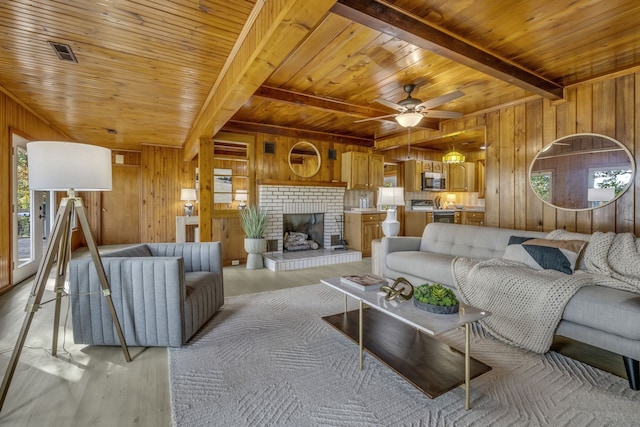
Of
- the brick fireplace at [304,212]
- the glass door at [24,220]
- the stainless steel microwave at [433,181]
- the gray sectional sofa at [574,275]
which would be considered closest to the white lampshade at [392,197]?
the gray sectional sofa at [574,275]

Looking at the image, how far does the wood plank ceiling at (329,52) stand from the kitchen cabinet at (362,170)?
1.65 m

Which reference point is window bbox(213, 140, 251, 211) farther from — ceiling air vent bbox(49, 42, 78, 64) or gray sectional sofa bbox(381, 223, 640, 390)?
gray sectional sofa bbox(381, 223, 640, 390)

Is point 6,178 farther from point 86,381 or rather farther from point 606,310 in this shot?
point 606,310

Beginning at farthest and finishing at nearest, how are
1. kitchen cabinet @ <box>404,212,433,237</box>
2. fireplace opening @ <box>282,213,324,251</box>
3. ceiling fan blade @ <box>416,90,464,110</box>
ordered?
kitchen cabinet @ <box>404,212,433,237</box> → fireplace opening @ <box>282,213,324,251</box> → ceiling fan blade @ <box>416,90,464,110</box>

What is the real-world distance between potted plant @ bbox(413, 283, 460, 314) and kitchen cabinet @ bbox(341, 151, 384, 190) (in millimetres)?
4399

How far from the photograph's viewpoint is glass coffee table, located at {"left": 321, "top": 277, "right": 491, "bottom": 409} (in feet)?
5.09

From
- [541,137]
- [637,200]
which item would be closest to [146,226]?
[541,137]

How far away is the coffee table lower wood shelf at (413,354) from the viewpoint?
1580mm

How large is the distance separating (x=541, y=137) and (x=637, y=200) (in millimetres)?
1135

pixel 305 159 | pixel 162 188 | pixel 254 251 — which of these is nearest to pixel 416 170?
pixel 305 159

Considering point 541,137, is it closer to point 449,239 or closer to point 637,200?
point 637,200

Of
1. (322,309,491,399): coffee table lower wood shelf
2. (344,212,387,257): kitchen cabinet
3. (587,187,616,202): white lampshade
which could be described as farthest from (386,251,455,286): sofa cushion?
(344,212,387,257): kitchen cabinet

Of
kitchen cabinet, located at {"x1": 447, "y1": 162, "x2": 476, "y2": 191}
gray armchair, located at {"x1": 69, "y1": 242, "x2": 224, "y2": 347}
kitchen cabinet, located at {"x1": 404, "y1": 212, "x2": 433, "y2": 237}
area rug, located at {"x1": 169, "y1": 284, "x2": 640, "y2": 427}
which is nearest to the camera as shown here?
area rug, located at {"x1": 169, "y1": 284, "x2": 640, "y2": 427}

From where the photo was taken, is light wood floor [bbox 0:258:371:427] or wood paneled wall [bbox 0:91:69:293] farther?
wood paneled wall [bbox 0:91:69:293]
